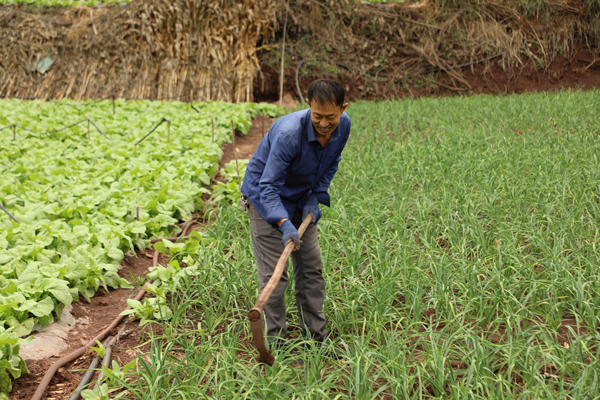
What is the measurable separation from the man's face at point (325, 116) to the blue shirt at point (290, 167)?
0.09 m

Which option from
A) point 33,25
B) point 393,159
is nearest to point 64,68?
point 33,25

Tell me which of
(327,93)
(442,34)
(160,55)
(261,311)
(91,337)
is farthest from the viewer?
(442,34)

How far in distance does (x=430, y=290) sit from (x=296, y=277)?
0.80m

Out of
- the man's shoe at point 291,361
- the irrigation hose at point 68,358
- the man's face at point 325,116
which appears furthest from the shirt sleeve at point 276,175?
the irrigation hose at point 68,358

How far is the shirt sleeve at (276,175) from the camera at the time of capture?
1959 mm

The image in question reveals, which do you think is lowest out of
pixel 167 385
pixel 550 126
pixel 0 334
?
pixel 550 126

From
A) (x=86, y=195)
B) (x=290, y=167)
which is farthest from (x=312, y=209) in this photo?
(x=86, y=195)

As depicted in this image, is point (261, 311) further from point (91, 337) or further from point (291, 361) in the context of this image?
point (91, 337)

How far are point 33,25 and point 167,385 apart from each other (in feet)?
39.1

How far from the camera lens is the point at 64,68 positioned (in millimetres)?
10594

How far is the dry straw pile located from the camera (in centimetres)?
988

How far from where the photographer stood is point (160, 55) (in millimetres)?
9992

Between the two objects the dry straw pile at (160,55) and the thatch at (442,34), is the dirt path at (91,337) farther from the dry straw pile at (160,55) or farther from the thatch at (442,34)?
the thatch at (442,34)

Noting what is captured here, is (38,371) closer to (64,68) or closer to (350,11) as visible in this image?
(64,68)
